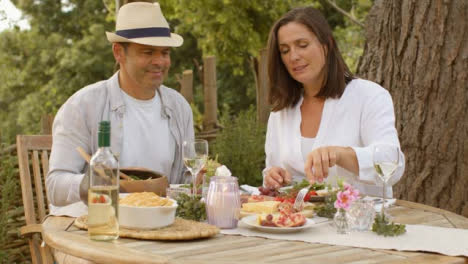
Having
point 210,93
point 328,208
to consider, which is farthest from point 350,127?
point 210,93

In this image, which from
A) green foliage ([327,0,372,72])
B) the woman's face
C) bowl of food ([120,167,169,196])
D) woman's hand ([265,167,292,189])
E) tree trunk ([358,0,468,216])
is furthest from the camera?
green foliage ([327,0,372,72])

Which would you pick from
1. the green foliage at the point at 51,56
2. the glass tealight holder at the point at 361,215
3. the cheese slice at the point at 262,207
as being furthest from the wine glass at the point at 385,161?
the green foliage at the point at 51,56

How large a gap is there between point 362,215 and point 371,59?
274 cm

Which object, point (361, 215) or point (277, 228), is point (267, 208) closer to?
point (277, 228)

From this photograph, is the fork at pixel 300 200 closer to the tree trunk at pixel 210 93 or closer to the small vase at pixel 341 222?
the small vase at pixel 341 222

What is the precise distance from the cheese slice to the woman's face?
1.18m

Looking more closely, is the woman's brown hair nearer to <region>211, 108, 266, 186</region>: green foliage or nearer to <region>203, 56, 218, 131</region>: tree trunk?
<region>211, 108, 266, 186</region>: green foliage

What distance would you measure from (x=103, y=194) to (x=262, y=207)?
30.9 inches

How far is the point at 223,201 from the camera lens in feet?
8.64

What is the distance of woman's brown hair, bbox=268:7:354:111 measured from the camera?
12.9 feet

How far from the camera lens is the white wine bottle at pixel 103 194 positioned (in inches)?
92.2

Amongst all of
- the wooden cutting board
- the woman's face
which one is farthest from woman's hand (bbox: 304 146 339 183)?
the woman's face

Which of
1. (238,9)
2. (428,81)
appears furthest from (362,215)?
(238,9)

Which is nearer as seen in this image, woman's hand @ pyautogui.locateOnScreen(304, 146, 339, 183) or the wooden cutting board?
the wooden cutting board
